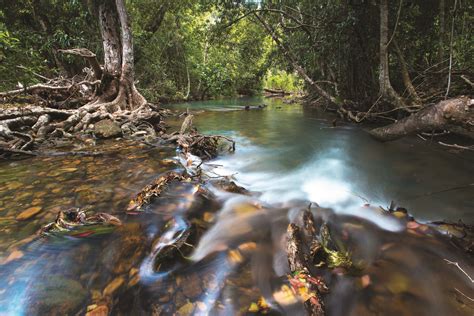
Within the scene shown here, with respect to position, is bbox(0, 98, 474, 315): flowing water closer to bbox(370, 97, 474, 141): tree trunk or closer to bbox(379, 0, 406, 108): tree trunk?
bbox(370, 97, 474, 141): tree trunk

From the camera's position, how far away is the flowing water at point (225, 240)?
1.79m

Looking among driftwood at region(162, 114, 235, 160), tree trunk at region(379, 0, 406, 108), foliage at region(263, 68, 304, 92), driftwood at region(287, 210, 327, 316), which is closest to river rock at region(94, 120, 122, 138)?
driftwood at region(162, 114, 235, 160)

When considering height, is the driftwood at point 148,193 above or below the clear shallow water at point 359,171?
above

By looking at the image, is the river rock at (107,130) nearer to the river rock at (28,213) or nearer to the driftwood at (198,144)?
the driftwood at (198,144)

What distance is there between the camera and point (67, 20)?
41.1 feet

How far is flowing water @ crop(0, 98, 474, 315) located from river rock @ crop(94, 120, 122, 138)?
1671mm

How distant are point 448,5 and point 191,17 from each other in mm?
16831

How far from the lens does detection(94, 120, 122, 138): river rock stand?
6.02m

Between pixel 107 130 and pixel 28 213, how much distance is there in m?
3.68

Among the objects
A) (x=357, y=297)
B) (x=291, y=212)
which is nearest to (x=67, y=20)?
(x=291, y=212)

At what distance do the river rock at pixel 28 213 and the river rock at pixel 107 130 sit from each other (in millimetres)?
3485

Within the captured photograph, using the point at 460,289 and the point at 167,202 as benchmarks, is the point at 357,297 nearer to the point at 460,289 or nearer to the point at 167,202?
the point at 460,289

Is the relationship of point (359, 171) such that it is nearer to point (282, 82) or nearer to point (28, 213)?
point (28, 213)

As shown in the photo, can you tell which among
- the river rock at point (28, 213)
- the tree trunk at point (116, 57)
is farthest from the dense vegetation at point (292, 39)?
the river rock at point (28, 213)
